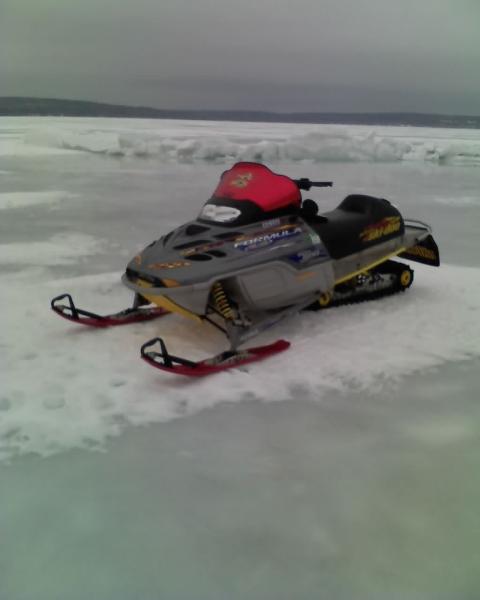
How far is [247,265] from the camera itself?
2670mm

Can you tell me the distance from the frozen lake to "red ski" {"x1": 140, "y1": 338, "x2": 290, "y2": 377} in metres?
0.05

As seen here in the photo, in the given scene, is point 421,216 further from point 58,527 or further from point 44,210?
point 58,527

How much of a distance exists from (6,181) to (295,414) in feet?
19.8

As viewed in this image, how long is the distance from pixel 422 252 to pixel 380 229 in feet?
1.65

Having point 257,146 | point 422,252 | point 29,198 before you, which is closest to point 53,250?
point 29,198

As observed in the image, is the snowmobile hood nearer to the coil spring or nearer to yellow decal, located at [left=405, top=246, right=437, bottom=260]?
the coil spring

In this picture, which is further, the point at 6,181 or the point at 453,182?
the point at 453,182

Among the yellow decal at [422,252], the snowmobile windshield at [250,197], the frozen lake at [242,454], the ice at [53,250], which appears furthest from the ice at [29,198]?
the yellow decal at [422,252]

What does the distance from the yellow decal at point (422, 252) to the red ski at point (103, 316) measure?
5.79 feet

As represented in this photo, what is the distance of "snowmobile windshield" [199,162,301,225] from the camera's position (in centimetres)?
282

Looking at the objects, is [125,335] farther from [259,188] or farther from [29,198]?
[29,198]

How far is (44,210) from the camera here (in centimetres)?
565

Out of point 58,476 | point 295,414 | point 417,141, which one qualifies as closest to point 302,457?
point 295,414

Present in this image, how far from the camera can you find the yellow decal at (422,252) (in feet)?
12.4
